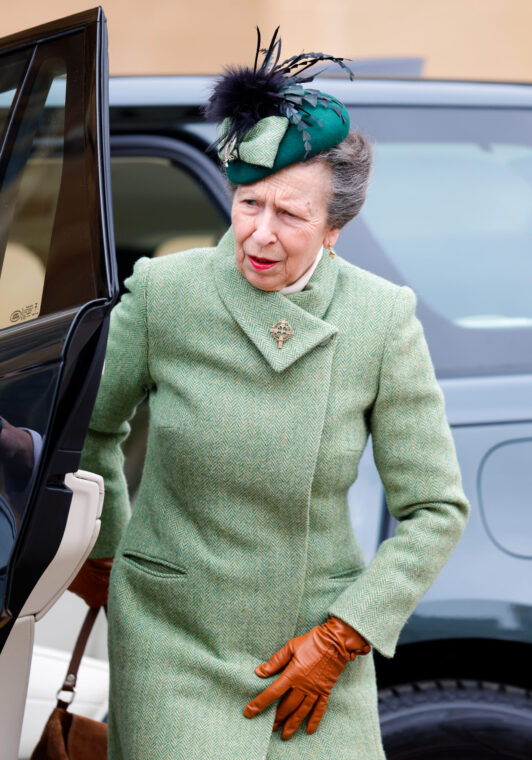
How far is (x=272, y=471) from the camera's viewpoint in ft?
5.00

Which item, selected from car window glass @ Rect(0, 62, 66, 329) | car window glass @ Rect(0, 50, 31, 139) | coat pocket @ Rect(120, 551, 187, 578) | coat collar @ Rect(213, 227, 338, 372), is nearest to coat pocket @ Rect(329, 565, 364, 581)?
coat pocket @ Rect(120, 551, 187, 578)

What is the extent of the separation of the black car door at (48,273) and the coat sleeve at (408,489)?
0.47 m

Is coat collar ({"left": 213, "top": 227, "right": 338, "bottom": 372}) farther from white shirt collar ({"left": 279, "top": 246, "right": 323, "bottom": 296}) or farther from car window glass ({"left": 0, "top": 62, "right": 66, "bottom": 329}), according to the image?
car window glass ({"left": 0, "top": 62, "right": 66, "bottom": 329})

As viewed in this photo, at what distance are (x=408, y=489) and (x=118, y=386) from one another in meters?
0.50

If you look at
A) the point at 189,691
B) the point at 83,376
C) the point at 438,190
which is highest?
the point at 438,190

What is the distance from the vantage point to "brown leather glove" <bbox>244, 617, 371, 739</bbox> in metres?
1.53

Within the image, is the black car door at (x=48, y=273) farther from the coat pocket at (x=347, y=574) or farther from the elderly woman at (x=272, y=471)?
the coat pocket at (x=347, y=574)

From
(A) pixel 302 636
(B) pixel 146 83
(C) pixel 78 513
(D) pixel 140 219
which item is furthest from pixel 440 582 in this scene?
(D) pixel 140 219

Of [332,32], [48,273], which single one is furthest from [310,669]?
[332,32]

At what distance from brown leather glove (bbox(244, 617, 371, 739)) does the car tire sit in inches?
22.0

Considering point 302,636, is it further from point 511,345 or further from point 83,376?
point 511,345

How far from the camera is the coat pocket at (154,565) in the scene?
158 cm

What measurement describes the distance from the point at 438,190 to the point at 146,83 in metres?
0.71

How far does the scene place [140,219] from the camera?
3.78 metres
